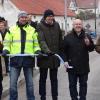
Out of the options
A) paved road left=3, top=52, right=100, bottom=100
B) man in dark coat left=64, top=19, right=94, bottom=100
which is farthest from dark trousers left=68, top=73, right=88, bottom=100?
paved road left=3, top=52, right=100, bottom=100

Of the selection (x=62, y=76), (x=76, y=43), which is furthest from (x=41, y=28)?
(x=62, y=76)

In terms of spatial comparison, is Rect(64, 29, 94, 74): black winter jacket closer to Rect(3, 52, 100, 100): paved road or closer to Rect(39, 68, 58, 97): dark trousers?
Rect(39, 68, 58, 97): dark trousers

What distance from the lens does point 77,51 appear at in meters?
8.97

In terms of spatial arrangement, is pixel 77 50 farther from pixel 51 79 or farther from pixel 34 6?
pixel 34 6

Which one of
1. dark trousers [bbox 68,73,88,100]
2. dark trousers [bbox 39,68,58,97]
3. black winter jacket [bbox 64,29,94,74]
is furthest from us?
dark trousers [bbox 39,68,58,97]

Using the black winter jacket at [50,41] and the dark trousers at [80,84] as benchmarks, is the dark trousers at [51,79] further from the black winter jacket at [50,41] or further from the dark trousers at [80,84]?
the dark trousers at [80,84]

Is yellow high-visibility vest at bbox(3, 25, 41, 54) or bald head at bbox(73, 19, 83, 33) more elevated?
bald head at bbox(73, 19, 83, 33)

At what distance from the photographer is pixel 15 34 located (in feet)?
29.2

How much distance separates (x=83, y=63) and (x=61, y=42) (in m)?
0.61

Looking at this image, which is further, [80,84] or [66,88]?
[66,88]

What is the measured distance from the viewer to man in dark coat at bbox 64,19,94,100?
894 cm

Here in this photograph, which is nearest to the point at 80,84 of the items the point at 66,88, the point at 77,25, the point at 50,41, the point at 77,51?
the point at 77,51

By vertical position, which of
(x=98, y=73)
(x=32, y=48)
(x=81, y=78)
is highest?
(x=32, y=48)

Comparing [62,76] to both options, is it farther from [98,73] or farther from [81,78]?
[81,78]
